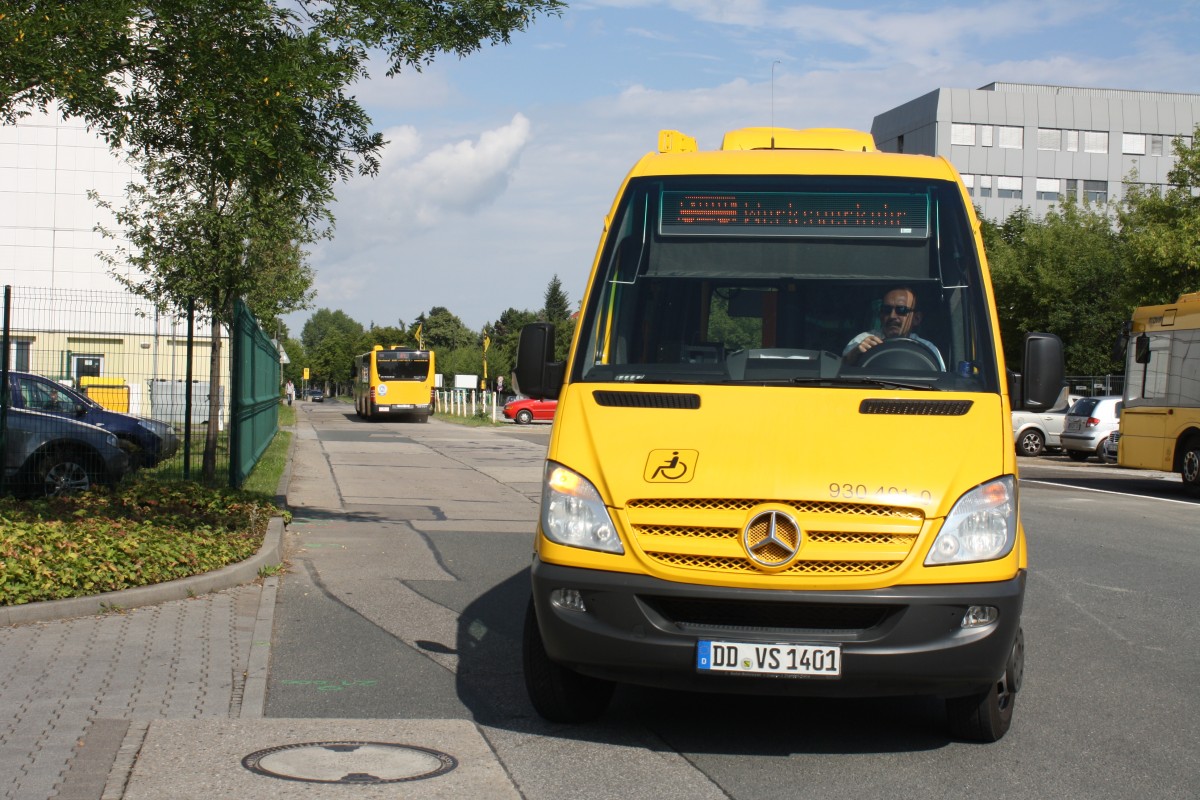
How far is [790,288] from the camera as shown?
595 centimetres

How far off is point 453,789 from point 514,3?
24.9 feet

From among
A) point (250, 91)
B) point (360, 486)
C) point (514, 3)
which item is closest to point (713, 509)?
point (250, 91)

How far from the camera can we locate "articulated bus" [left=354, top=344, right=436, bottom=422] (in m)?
56.4

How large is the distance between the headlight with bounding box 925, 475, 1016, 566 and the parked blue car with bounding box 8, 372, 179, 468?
393 inches

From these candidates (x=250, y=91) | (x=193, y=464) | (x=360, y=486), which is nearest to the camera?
(x=250, y=91)

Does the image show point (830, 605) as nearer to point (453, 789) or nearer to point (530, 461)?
point (453, 789)

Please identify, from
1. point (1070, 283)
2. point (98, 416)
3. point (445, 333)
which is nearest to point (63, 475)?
point (98, 416)

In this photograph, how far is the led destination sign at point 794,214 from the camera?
6.05m

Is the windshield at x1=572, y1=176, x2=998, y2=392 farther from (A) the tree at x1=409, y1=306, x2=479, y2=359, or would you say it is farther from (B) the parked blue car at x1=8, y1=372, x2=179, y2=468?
(A) the tree at x1=409, y1=306, x2=479, y2=359

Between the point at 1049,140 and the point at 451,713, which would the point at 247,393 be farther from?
the point at 1049,140

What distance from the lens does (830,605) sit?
15.8 ft

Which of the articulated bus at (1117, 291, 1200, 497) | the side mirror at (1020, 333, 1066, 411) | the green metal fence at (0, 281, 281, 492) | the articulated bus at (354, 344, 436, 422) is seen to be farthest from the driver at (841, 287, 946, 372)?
the articulated bus at (354, 344, 436, 422)

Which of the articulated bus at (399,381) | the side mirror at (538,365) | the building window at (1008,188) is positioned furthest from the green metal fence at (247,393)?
the building window at (1008,188)

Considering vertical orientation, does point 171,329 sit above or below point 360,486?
above
